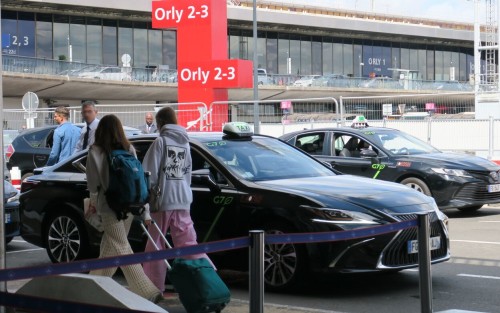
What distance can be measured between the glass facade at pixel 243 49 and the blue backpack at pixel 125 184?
131 feet

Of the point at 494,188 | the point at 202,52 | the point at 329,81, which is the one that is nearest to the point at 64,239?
the point at 494,188

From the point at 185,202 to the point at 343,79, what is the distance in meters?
48.7

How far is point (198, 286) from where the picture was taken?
654 centimetres

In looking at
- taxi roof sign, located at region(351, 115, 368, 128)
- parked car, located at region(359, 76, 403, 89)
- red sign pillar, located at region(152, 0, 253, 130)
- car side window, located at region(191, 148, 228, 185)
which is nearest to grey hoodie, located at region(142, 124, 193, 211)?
car side window, located at region(191, 148, 228, 185)

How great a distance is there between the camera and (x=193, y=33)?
1151 inches

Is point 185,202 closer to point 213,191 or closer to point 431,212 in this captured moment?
point 213,191

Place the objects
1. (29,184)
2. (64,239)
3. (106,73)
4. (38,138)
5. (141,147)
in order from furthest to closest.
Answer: (106,73) → (38,138) → (29,184) → (64,239) → (141,147)

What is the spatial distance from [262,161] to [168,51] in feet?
156

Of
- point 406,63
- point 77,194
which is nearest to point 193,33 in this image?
point 77,194

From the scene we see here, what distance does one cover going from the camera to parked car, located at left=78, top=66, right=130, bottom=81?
1795 inches

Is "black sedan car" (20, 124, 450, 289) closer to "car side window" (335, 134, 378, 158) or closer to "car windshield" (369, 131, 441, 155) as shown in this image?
"car side window" (335, 134, 378, 158)

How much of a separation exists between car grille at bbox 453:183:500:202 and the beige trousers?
812 cm

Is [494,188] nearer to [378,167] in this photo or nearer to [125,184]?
[378,167]

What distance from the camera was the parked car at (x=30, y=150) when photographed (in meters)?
18.4
